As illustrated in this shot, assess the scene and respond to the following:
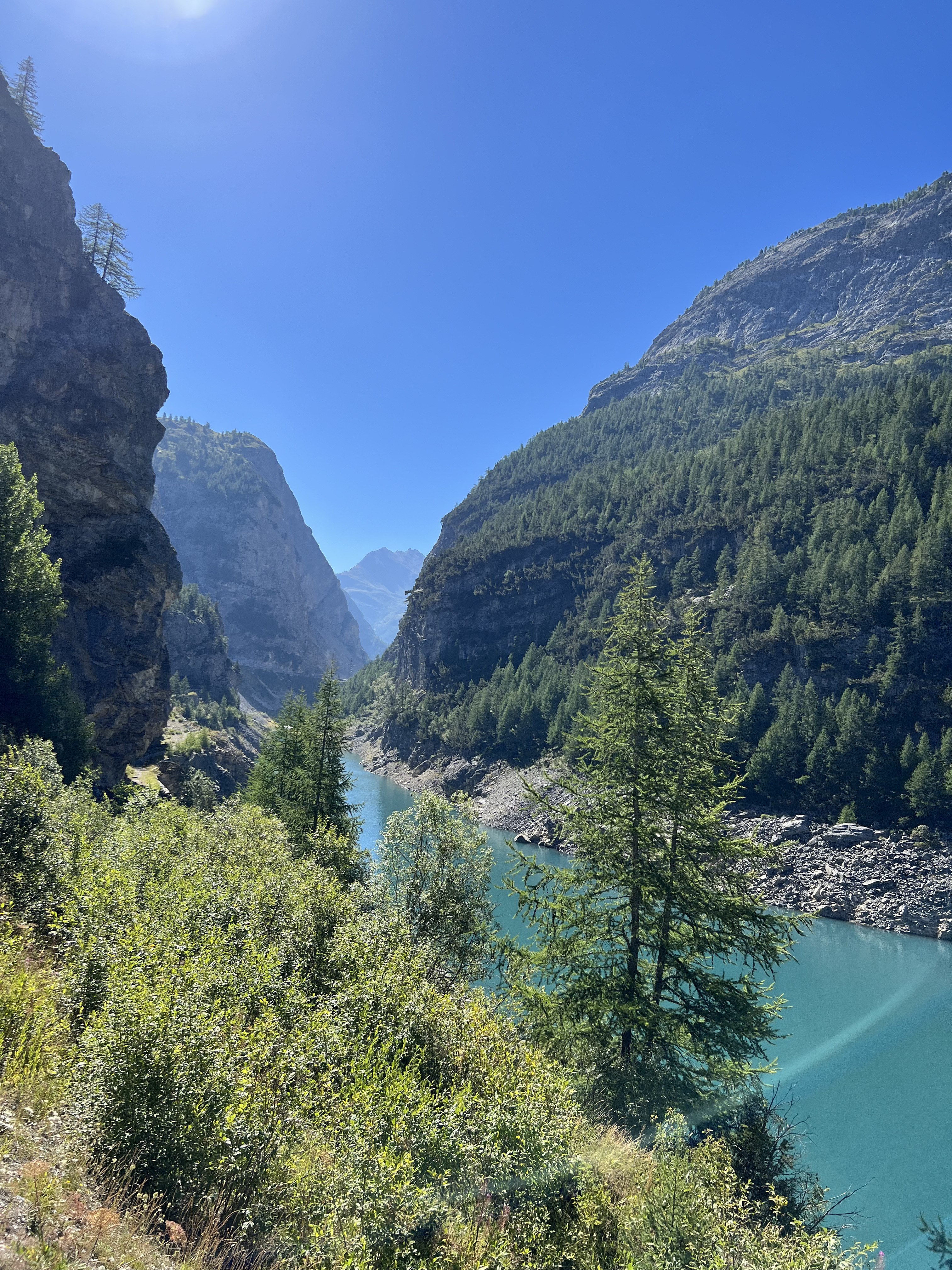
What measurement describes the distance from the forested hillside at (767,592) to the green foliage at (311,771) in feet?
61.2

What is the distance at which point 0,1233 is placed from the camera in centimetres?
Answer: 407

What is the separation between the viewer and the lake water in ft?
61.6

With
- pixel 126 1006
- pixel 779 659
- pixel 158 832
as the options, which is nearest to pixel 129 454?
pixel 158 832

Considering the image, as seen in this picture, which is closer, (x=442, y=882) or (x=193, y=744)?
(x=442, y=882)

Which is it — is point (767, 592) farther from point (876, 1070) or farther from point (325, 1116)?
point (325, 1116)

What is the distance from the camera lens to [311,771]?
30.3m

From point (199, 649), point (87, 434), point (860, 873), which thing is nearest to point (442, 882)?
point (860, 873)

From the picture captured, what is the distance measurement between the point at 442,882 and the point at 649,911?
9.55 metres

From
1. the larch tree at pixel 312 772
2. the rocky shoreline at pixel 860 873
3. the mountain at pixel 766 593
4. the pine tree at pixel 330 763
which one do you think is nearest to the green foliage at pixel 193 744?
the rocky shoreline at pixel 860 873

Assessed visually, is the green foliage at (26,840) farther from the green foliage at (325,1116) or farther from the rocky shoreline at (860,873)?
the rocky shoreline at (860,873)

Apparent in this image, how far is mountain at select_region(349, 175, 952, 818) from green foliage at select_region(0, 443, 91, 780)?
111 feet

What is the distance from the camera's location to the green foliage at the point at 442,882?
20531mm

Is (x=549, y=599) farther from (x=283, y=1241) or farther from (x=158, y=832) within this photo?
(x=283, y=1241)

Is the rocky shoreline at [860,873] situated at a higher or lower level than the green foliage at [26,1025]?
lower
